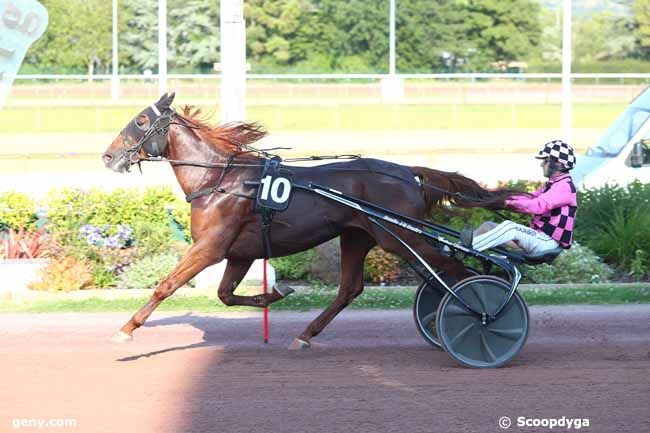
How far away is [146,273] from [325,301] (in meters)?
1.90

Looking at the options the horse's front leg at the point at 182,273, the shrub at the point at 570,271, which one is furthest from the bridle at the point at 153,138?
the shrub at the point at 570,271

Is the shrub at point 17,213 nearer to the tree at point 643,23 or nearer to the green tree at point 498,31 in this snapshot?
the green tree at point 498,31

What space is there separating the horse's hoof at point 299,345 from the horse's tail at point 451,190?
1.41 m

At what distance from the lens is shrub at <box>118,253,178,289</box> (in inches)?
412

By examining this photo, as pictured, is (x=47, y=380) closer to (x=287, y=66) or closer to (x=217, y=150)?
(x=217, y=150)

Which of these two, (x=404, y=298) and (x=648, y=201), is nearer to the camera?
(x=404, y=298)

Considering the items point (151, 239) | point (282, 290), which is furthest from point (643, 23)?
point (282, 290)

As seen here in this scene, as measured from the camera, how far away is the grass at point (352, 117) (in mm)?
34844

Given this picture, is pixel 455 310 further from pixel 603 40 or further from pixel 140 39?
pixel 603 40

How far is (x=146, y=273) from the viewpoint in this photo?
10508mm

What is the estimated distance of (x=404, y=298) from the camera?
10047 millimetres

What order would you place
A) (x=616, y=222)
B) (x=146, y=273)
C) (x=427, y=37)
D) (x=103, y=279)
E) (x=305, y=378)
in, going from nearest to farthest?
1. (x=305, y=378)
2. (x=146, y=273)
3. (x=103, y=279)
4. (x=616, y=222)
5. (x=427, y=37)

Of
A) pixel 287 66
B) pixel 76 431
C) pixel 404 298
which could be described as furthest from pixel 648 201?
pixel 287 66

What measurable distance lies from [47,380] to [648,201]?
724 cm
